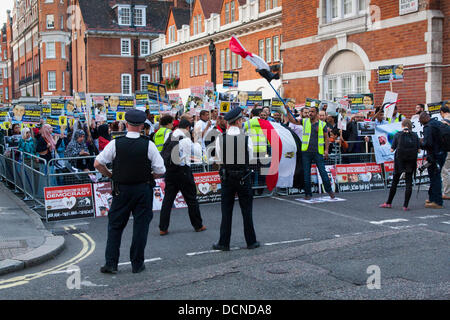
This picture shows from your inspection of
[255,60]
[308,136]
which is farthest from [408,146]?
[255,60]

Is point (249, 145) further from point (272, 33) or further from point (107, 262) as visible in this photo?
point (272, 33)

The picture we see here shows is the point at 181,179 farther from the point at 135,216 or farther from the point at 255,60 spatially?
the point at 255,60

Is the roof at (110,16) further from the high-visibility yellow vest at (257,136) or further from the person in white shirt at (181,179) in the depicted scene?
the person in white shirt at (181,179)

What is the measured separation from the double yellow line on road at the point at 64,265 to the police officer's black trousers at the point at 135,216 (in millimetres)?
852

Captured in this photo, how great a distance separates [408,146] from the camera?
10836mm

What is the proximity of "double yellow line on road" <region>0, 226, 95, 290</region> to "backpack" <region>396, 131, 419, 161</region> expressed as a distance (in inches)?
240

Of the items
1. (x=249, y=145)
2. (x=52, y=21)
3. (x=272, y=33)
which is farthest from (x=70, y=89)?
(x=249, y=145)

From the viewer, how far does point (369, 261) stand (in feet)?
22.6

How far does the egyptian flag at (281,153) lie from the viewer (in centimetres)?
1177

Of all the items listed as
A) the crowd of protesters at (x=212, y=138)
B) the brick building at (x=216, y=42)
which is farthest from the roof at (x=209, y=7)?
the crowd of protesters at (x=212, y=138)

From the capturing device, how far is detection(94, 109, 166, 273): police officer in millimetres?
6641

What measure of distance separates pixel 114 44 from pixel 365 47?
41.8 m

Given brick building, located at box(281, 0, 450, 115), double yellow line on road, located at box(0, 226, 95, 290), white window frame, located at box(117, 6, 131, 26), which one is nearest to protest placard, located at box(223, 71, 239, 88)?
brick building, located at box(281, 0, 450, 115)

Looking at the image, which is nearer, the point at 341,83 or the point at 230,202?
the point at 230,202
